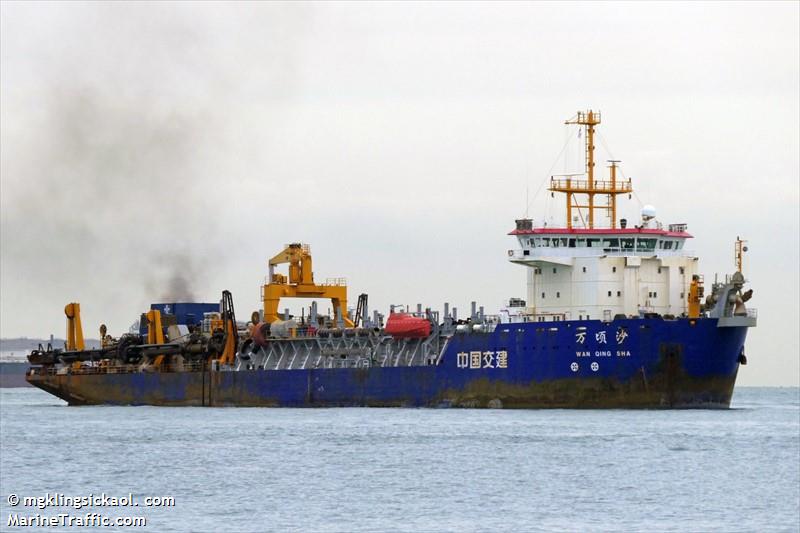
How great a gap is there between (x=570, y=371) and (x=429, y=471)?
20431 mm

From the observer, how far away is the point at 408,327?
69625 mm

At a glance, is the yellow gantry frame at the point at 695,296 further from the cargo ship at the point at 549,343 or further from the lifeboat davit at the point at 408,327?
the lifeboat davit at the point at 408,327

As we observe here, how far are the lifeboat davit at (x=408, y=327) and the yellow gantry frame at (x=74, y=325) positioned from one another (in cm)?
2691

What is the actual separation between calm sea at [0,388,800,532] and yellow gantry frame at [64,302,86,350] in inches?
1023

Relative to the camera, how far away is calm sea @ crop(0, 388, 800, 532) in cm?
3700

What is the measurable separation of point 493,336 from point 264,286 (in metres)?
18.7

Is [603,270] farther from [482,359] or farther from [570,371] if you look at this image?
[482,359]

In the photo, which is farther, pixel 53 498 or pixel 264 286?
pixel 264 286

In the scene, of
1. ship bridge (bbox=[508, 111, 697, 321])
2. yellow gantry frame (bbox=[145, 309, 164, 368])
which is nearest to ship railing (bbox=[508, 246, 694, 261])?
ship bridge (bbox=[508, 111, 697, 321])

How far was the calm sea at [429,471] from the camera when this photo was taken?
37.0 meters

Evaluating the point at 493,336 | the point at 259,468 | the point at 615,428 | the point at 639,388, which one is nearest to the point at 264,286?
the point at 493,336

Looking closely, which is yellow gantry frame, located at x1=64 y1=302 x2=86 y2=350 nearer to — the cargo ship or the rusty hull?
the rusty hull

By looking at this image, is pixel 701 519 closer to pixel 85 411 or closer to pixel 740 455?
pixel 740 455

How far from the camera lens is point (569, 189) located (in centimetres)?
6856
